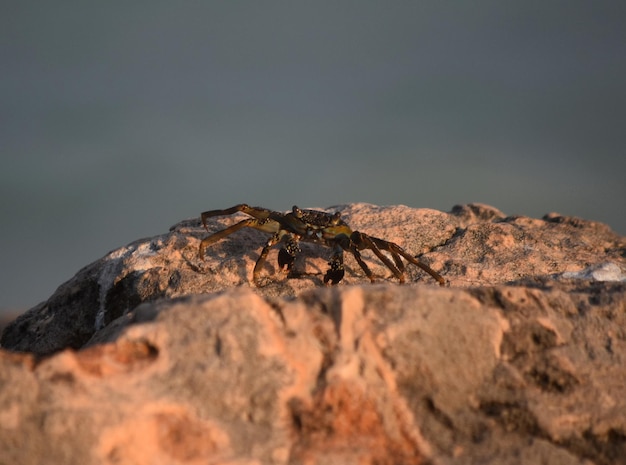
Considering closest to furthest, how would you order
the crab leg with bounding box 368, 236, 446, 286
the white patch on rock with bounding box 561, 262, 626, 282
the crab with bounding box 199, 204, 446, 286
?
1. the crab leg with bounding box 368, 236, 446, 286
2. the crab with bounding box 199, 204, 446, 286
3. the white patch on rock with bounding box 561, 262, 626, 282

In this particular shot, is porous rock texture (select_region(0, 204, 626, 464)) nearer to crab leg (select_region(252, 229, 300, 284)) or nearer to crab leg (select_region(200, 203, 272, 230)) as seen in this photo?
crab leg (select_region(252, 229, 300, 284))

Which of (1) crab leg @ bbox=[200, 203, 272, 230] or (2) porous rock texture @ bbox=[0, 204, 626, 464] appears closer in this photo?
(2) porous rock texture @ bbox=[0, 204, 626, 464]

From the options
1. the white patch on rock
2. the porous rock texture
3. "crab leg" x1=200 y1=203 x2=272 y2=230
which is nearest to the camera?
the porous rock texture

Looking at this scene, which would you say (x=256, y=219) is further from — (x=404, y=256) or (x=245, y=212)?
(x=404, y=256)

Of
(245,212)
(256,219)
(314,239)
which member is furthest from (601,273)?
(245,212)

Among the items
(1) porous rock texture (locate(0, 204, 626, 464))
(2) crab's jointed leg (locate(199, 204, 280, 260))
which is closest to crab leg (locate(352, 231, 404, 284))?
(2) crab's jointed leg (locate(199, 204, 280, 260))

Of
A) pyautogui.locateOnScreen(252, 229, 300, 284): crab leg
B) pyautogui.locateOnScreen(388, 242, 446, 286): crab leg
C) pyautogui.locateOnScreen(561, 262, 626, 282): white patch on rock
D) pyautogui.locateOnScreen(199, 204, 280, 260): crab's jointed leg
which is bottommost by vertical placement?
pyautogui.locateOnScreen(561, 262, 626, 282): white patch on rock

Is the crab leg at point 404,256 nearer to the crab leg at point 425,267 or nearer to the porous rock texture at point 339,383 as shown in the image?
the crab leg at point 425,267
